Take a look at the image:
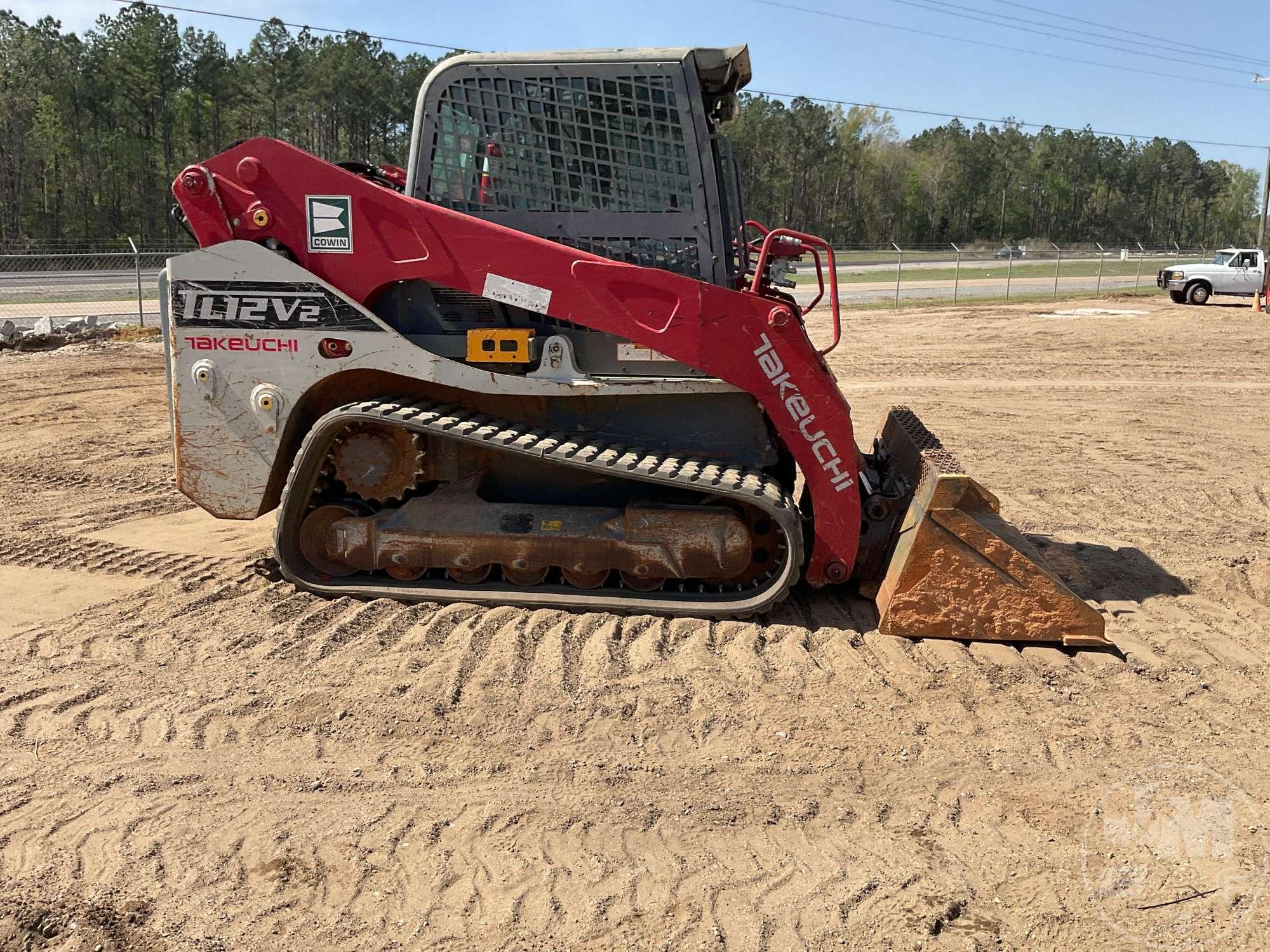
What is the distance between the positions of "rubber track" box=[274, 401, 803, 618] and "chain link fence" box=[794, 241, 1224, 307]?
13.3 metres

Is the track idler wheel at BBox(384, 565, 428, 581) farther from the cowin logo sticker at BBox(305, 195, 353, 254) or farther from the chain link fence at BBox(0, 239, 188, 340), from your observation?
the chain link fence at BBox(0, 239, 188, 340)

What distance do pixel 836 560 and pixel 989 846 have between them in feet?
6.46

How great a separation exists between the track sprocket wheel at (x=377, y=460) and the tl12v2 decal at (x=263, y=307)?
1.77ft

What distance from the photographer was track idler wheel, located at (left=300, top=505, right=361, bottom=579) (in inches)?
205

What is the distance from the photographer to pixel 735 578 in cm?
513

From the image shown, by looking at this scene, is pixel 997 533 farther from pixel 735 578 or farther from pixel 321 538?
pixel 321 538

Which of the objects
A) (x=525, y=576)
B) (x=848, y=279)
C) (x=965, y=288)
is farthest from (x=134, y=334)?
(x=848, y=279)

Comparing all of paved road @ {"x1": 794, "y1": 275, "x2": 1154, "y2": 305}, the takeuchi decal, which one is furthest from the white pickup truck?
the takeuchi decal

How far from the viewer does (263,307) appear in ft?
16.4

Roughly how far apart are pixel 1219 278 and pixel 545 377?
27.1 metres

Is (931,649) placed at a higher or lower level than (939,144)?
lower

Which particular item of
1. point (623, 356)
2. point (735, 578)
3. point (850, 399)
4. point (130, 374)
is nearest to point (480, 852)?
point (735, 578)

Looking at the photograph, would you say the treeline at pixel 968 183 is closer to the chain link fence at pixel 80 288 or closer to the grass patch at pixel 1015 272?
the grass patch at pixel 1015 272

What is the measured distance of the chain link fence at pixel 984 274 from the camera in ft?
96.1
